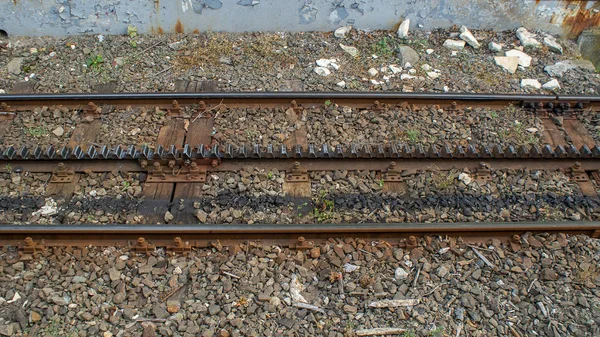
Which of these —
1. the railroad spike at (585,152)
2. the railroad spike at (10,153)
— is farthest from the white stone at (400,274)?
the railroad spike at (10,153)

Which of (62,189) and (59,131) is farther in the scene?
(59,131)

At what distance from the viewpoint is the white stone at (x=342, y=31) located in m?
7.69

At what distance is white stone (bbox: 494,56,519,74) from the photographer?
23.4 feet

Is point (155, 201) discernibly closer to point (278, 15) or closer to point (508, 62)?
point (278, 15)

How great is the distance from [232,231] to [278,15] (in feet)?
14.2

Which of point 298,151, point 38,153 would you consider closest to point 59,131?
point 38,153

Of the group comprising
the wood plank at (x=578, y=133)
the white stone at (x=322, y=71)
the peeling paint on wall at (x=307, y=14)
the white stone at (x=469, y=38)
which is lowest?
the wood plank at (x=578, y=133)

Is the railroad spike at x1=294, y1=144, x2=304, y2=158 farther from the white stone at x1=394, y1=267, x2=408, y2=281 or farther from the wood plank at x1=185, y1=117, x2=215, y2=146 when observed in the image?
the white stone at x1=394, y1=267, x2=408, y2=281

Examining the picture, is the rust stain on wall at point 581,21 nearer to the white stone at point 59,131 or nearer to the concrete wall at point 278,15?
the concrete wall at point 278,15

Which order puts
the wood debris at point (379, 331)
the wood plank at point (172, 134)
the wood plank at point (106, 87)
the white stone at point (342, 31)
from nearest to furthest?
the wood debris at point (379, 331)
the wood plank at point (172, 134)
the wood plank at point (106, 87)
the white stone at point (342, 31)

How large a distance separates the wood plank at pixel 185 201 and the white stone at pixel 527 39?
565 cm

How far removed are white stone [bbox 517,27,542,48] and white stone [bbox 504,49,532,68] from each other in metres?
0.32

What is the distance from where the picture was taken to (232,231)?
4492 mm

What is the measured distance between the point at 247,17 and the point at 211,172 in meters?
3.35
